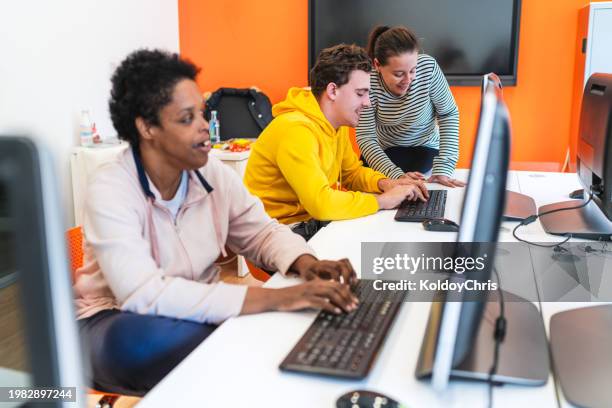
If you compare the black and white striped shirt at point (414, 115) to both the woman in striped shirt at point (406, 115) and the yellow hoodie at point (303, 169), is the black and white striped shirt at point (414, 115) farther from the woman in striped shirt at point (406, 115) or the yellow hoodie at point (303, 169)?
the yellow hoodie at point (303, 169)

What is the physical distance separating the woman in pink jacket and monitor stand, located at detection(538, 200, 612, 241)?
0.68m

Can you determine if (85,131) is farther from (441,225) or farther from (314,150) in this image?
(441,225)

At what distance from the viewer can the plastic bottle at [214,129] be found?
3857 millimetres

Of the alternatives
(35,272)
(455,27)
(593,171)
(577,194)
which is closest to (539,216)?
(593,171)

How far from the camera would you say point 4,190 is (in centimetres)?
41

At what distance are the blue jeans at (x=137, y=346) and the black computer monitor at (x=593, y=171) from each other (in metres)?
0.97

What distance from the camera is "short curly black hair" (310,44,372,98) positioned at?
198cm

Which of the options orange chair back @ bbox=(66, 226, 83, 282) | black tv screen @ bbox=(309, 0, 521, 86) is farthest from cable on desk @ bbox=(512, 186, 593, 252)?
black tv screen @ bbox=(309, 0, 521, 86)

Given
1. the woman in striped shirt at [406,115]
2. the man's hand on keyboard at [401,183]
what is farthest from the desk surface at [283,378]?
the woman in striped shirt at [406,115]

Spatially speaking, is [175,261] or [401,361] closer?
[401,361]

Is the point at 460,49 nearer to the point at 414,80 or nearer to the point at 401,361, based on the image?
the point at 414,80

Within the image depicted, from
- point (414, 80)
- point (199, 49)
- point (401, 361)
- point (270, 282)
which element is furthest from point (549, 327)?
point (199, 49)

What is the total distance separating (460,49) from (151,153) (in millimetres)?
2984

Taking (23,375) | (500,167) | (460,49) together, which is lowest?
(23,375)
